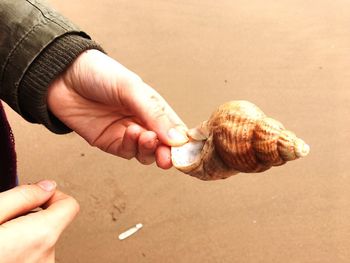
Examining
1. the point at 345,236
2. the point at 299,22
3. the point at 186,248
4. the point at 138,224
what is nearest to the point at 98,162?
the point at 138,224

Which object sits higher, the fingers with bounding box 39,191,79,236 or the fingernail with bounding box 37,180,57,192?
the fingernail with bounding box 37,180,57,192

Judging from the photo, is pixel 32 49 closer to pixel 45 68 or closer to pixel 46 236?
pixel 45 68

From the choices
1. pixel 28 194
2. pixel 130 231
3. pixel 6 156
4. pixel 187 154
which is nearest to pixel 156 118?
pixel 187 154

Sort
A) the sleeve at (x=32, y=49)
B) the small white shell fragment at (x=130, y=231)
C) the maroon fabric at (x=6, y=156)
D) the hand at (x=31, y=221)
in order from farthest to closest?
the small white shell fragment at (x=130, y=231) < the maroon fabric at (x=6, y=156) < the sleeve at (x=32, y=49) < the hand at (x=31, y=221)

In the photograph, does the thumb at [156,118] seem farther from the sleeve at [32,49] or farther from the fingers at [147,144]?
the sleeve at [32,49]

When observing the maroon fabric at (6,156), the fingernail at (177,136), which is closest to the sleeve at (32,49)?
the maroon fabric at (6,156)

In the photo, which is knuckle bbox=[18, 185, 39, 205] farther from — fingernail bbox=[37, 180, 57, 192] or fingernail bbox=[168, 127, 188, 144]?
fingernail bbox=[168, 127, 188, 144]

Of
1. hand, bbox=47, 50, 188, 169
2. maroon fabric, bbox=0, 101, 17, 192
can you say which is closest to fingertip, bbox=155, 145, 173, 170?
hand, bbox=47, 50, 188, 169
